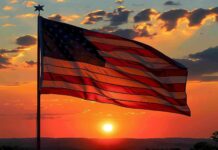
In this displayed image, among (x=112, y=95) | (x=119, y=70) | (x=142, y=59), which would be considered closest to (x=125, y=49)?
(x=142, y=59)

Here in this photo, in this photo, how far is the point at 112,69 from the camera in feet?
87.0

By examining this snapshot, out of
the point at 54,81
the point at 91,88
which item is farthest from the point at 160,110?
the point at 54,81

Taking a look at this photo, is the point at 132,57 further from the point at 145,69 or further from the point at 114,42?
the point at 114,42

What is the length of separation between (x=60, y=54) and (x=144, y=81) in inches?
150

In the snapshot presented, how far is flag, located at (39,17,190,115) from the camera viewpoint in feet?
84.8

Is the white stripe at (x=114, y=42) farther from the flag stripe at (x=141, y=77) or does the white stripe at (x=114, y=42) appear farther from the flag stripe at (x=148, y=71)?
the flag stripe at (x=141, y=77)

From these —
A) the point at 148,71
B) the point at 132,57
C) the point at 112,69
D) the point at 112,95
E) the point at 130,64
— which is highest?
the point at 132,57

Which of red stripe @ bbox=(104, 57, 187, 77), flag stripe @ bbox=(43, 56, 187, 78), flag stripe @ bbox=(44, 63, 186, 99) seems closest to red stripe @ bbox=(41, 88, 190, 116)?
flag stripe @ bbox=(44, 63, 186, 99)

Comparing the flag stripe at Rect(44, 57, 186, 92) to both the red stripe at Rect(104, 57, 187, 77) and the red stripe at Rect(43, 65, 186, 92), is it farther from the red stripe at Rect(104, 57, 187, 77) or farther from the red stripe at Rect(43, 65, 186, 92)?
the red stripe at Rect(104, 57, 187, 77)

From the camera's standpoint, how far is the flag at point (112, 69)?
25844mm

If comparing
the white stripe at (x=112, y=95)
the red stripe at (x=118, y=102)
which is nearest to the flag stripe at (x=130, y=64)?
the white stripe at (x=112, y=95)

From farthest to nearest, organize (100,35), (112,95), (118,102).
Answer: (100,35) < (118,102) < (112,95)

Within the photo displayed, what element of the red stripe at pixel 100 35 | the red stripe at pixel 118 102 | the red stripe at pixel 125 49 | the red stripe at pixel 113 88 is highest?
the red stripe at pixel 100 35

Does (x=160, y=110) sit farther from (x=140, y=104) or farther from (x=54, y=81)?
(x=54, y=81)
